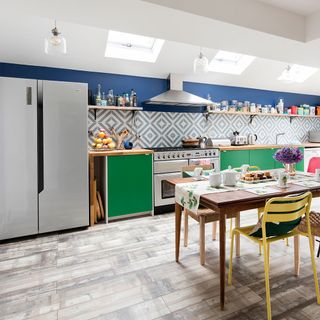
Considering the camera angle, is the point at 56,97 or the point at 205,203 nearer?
the point at 205,203

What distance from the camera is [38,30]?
296 centimetres

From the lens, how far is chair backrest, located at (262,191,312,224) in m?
1.54

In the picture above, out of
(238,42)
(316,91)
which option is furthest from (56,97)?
(316,91)

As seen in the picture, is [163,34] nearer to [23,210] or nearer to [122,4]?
[122,4]

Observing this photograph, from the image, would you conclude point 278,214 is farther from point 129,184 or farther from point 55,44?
point 55,44

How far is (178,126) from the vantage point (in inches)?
178

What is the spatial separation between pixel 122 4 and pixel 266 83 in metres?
4.07

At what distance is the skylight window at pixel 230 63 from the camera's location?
4398mm

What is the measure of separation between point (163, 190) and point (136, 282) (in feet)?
5.92

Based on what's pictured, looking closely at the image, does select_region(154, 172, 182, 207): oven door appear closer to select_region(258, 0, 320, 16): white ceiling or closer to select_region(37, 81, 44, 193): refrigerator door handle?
select_region(37, 81, 44, 193): refrigerator door handle

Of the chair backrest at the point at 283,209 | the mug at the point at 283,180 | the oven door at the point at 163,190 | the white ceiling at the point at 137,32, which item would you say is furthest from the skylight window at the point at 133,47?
the chair backrest at the point at 283,209

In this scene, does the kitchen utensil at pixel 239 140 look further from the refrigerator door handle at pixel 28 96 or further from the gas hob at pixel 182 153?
the refrigerator door handle at pixel 28 96

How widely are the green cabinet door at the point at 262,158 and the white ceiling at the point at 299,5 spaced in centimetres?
243

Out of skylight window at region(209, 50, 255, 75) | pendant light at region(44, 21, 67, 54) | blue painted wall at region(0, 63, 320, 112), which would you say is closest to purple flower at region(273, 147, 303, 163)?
pendant light at region(44, 21, 67, 54)
